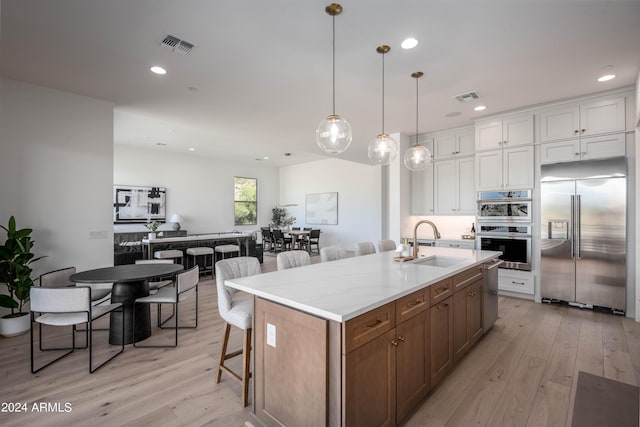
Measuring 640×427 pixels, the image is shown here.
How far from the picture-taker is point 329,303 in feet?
5.00

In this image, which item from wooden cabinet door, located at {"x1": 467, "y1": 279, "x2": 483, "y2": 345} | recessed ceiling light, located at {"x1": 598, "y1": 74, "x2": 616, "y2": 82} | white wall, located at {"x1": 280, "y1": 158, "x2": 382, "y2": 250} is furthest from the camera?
white wall, located at {"x1": 280, "y1": 158, "x2": 382, "y2": 250}

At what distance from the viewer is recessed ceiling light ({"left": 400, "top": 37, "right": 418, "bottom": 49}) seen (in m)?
2.75

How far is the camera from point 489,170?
4848 millimetres

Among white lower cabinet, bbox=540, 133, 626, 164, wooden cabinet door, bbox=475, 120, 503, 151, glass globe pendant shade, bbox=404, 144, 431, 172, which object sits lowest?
glass globe pendant shade, bbox=404, 144, 431, 172

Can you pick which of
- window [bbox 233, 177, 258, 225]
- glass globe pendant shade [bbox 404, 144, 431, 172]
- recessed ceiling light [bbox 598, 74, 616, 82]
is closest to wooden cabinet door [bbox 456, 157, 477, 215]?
recessed ceiling light [bbox 598, 74, 616, 82]

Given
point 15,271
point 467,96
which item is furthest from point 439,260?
point 15,271

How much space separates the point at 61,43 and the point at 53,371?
2974 millimetres

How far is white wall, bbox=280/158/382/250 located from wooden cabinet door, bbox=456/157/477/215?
4040 mm

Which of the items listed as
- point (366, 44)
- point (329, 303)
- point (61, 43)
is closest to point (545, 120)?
point (366, 44)

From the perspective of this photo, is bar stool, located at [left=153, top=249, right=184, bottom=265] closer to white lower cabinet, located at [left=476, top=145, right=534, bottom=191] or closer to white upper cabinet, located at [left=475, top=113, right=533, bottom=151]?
white lower cabinet, located at [left=476, top=145, right=534, bottom=191]

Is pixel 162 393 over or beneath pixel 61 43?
beneath

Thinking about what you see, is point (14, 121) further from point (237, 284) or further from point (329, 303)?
point (329, 303)

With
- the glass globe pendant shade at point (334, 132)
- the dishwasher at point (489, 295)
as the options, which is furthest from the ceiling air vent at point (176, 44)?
the dishwasher at point (489, 295)

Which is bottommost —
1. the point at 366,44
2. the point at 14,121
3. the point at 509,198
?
the point at 509,198
